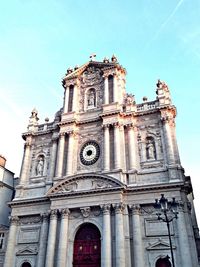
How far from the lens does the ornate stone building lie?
57.4ft

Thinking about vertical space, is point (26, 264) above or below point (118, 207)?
below

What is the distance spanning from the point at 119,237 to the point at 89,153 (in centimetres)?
739

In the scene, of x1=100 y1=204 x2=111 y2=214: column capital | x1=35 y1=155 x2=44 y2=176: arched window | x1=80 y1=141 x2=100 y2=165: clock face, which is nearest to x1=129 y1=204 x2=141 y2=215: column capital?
x1=100 y1=204 x2=111 y2=214: column capital

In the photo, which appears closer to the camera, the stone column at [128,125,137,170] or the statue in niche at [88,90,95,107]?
the stone column at [128,125,137,170]

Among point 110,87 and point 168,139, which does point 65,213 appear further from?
point 110,87

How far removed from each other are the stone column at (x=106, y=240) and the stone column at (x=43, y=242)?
450 cm

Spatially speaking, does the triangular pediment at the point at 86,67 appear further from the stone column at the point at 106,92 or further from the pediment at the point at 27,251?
the pediment at the point at 27,251

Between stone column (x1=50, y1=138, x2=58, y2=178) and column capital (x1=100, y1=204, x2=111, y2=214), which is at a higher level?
stone column (x1=50, y1=138, x2=58, y2=178)

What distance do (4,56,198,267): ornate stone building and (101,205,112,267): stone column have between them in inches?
2.4

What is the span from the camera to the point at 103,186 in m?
19.5

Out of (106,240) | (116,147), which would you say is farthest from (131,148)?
(106,240)

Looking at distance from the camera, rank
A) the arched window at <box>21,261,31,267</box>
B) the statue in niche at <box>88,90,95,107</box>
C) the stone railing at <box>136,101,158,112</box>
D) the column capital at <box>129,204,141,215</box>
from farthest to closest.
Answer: the statue in niche at <box>88,90,95,107</box>, the stone railing at <box>136,101,158,112</box>, the arched window at <box>21,261,31,267</box>, the column capital at <box>129,204,141,215</box>

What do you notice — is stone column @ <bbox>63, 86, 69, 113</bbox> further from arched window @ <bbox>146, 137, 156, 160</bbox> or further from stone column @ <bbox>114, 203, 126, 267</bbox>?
stone column @ <bbox>114, 203, 126, 267</bbox>

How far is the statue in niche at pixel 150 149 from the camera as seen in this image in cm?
2061
